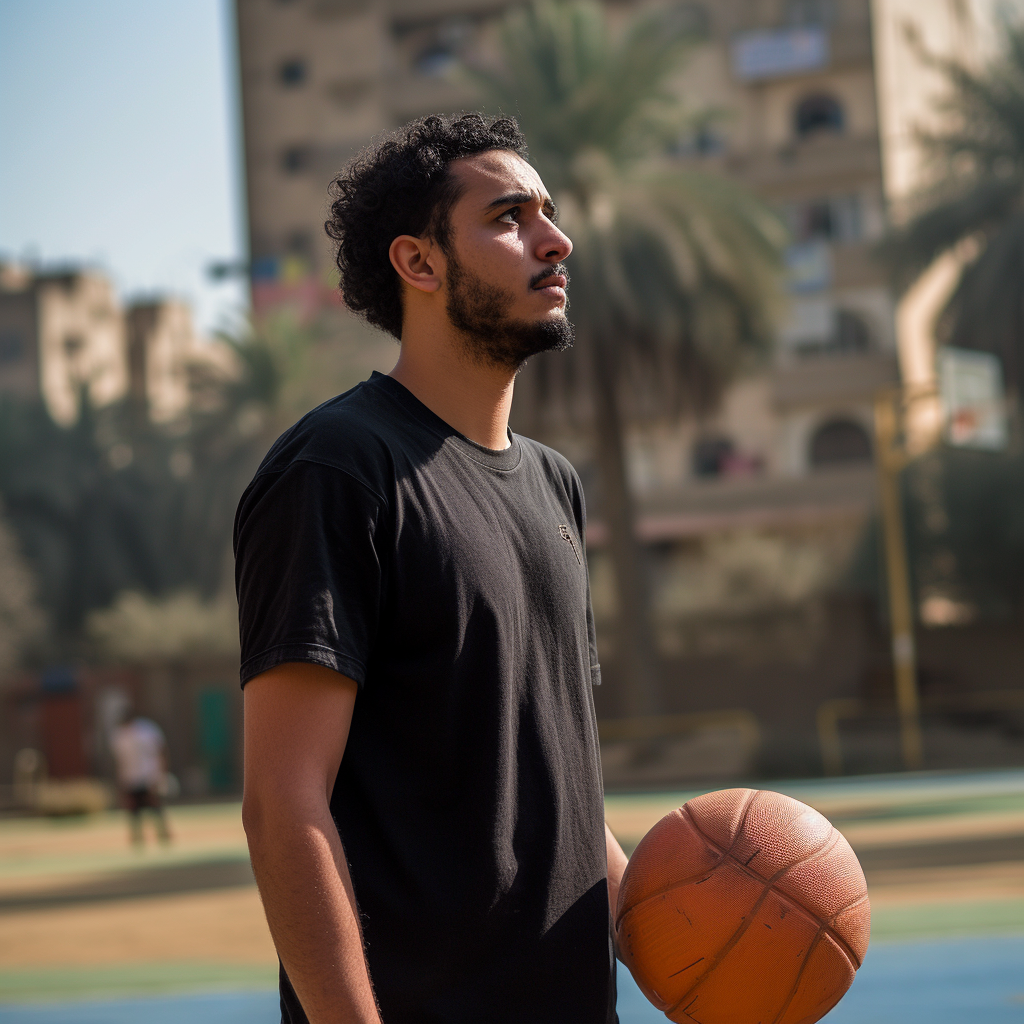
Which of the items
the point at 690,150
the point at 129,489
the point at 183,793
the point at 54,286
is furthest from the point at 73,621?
the point at 54,286

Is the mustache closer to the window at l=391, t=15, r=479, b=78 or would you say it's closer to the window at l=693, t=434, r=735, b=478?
the window at l=693, t=434, r=735, b=478

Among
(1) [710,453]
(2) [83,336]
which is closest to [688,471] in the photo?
(1) [710,453]

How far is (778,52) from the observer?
48.9 metres

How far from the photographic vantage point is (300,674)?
2215 millimetres

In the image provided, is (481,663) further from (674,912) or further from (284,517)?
(674,912)

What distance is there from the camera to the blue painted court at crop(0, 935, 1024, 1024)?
25.5ft

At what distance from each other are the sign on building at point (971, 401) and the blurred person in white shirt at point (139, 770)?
16.0 meters

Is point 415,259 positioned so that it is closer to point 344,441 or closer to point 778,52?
point 344,441

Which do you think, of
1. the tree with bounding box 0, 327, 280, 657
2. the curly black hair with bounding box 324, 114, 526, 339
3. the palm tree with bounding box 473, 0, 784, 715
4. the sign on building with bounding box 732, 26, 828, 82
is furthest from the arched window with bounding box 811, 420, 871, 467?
the curly black hair with bounding box 324, 114, 526, 339

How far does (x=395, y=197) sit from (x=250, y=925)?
419 inches

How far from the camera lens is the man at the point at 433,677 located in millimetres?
2203

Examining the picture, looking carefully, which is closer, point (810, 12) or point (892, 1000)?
point (892, 1000)

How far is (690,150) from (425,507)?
165 feet

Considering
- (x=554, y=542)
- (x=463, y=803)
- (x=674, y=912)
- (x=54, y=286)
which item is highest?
(x=54, y=286)
